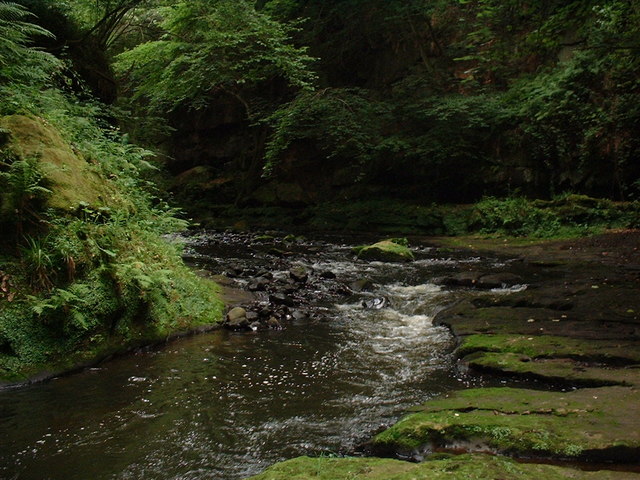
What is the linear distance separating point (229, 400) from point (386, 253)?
9878mm

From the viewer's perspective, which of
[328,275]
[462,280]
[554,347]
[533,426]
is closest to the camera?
[533,426]

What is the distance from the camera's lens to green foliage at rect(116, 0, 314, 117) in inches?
778

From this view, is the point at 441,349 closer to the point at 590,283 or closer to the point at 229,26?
the point at 590,283

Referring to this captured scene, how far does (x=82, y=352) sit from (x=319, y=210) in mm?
18169

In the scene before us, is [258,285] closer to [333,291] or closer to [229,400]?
[333,291]

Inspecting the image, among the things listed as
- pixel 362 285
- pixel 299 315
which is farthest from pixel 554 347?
pixel 362 285

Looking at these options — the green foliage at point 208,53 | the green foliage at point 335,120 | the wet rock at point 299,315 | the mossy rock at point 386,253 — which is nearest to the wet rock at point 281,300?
the wet rock at point 299,315

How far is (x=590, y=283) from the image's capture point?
919 centimetres

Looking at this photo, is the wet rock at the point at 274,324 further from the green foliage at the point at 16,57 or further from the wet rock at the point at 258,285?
the green foliage at the point at 16,57

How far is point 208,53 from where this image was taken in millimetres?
20562

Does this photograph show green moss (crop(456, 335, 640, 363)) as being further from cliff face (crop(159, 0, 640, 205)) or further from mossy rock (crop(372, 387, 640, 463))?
cliff face (crop(159, 0, 640, 205))

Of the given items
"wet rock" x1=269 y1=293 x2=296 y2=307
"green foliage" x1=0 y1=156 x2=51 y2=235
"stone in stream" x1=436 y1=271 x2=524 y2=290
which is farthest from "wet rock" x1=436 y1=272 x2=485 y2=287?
"green foliage" x1=0 y1=156 x2=51 y2=235

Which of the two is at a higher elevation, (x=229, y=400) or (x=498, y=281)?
(x=229, y=400)

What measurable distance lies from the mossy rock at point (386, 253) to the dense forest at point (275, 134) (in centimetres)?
575
